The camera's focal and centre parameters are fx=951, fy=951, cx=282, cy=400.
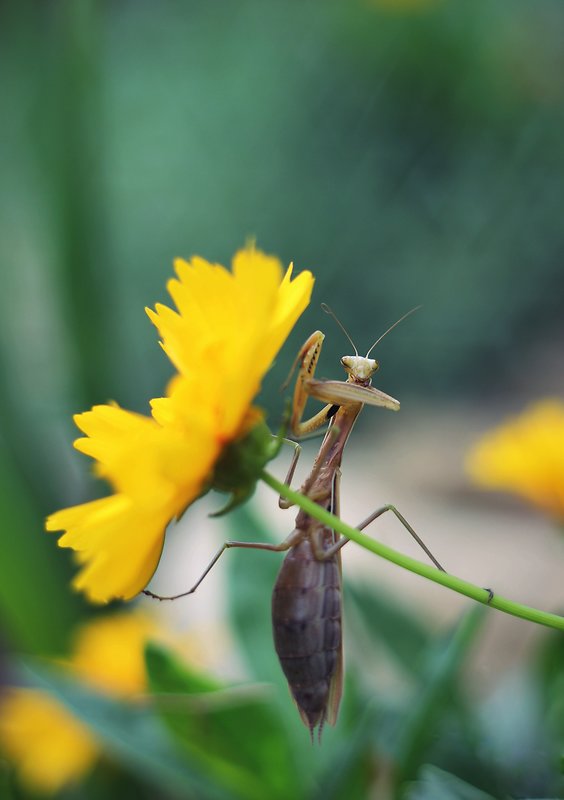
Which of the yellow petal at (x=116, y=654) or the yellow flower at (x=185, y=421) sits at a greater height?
the yellow flower at (x=185, y=421)

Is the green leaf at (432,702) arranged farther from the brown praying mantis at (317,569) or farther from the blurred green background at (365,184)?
the blurred green background at (365,184)

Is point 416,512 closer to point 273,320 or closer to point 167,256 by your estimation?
point 273,320

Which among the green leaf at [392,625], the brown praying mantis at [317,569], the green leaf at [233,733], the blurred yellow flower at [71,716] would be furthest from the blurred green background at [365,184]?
Result: the brown praying mantis at [317,569]

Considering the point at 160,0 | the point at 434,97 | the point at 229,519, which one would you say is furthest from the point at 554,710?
the point at 160,0

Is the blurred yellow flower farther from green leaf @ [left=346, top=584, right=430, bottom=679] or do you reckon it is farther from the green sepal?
the green sepal

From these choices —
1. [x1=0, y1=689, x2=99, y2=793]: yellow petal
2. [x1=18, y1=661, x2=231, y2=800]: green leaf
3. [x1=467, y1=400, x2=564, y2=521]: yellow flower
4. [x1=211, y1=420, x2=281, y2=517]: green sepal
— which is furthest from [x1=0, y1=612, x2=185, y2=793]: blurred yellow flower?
[x1=211, y1=420, x2=281, y2=517]: green sepal

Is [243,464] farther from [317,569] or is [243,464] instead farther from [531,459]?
[531,459]
